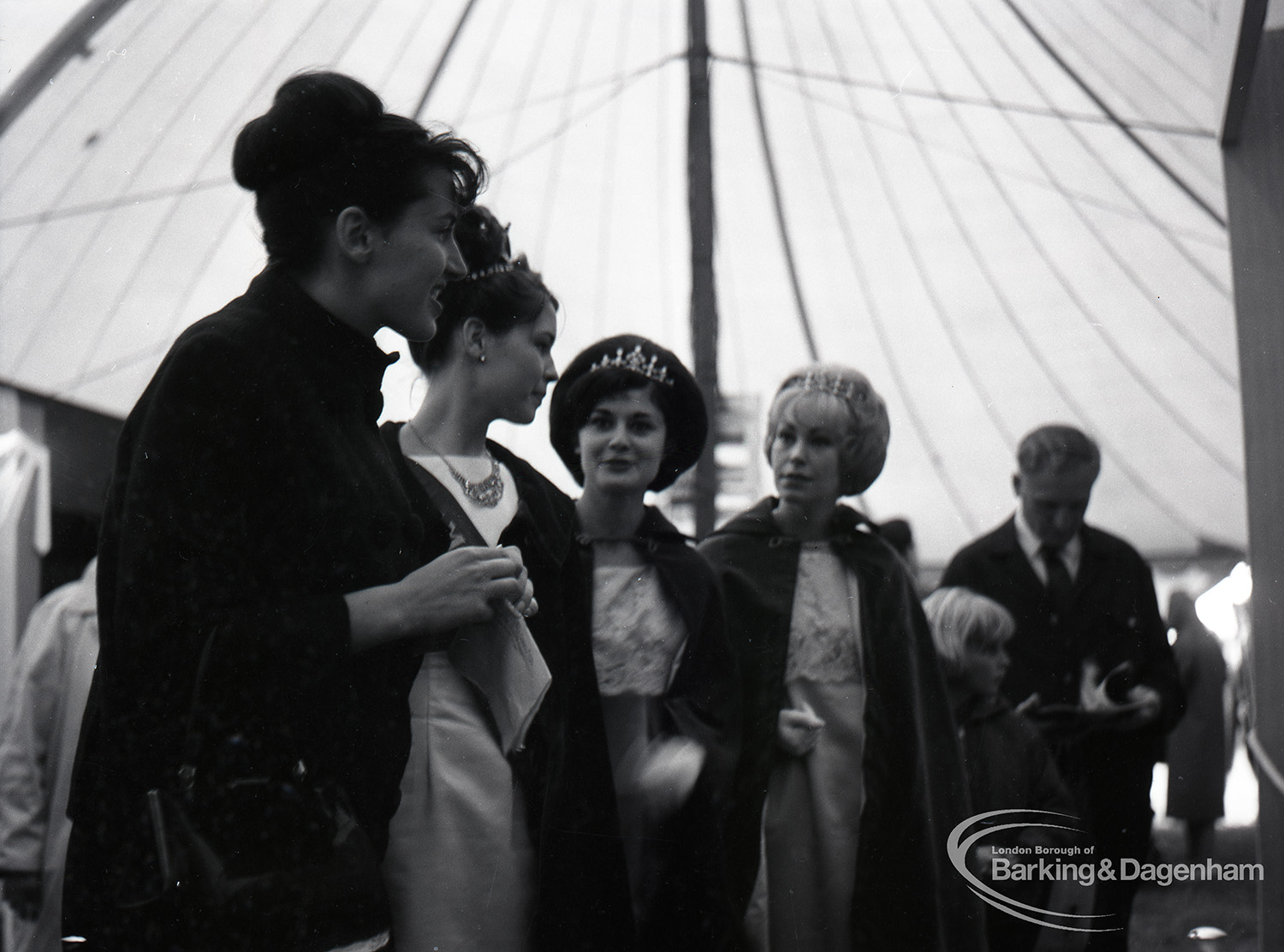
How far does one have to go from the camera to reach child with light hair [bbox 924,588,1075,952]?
4.22 feet

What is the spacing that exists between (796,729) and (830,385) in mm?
418

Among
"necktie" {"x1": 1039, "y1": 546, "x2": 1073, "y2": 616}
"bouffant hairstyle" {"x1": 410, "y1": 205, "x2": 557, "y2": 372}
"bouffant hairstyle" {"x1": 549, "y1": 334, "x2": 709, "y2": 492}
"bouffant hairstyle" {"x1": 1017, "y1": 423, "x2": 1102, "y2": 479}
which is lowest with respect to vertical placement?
"necktie" {"x1": 1039, "y1": 546, "x2": 1073, "y2": 616}

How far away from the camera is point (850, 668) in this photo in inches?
50.6

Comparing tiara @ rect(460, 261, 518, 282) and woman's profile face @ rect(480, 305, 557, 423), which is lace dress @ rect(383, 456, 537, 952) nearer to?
woman's profile face @ rect(480, 305, 557, 423)

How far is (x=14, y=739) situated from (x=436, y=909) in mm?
612

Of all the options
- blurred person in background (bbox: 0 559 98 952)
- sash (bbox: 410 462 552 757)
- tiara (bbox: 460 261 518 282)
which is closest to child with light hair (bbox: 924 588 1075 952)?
sash (bbox: 410 462 552 757)

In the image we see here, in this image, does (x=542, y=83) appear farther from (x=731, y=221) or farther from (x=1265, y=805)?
(x=1265, y=805)

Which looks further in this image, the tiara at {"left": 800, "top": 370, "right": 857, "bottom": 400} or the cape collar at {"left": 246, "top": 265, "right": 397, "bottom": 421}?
the tiara at {"left": 800, "top": 370, "right": 857, "bottom": 400}

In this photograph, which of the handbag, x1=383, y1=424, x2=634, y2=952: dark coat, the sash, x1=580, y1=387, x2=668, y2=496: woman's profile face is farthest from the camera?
x1=580, y1=387, x2=668, y2=496: woman's profile face

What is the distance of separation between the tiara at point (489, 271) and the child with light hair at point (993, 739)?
0.64 meters

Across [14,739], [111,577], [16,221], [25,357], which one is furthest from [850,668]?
[16,221]

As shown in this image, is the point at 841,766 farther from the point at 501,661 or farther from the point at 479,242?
the point at 479,242

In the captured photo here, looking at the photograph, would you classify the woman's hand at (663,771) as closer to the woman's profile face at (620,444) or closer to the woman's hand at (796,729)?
the woman's hand at (796,729)

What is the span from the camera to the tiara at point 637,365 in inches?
51.2
